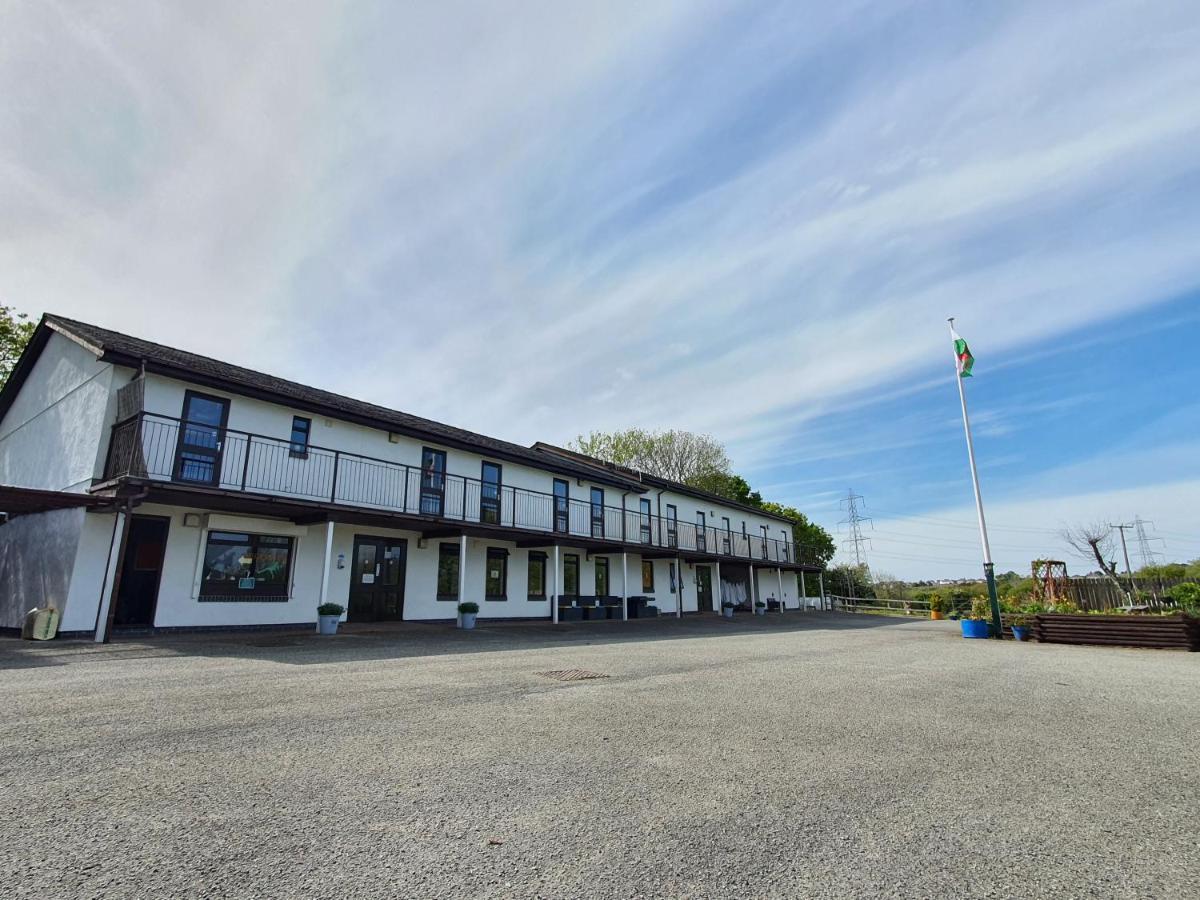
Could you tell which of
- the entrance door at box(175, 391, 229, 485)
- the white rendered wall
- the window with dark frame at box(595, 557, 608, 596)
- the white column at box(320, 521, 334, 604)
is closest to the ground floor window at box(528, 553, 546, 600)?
the window with dark frame at box(595, 557, 608, 596)

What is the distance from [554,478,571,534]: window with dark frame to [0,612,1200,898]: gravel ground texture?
13.7 metres

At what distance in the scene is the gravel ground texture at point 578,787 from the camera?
2.59 metres

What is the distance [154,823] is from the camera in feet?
9.70

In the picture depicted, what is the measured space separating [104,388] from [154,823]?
12360 mm

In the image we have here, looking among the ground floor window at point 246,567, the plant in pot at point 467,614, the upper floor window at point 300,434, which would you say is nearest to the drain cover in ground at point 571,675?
the plant in pot at point 467,614

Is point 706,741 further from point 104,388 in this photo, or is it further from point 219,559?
point 104,388

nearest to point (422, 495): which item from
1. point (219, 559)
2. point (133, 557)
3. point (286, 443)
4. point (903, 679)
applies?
point (286, 443)

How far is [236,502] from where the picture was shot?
11984 mm

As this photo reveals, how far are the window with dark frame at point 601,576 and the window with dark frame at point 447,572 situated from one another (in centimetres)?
684

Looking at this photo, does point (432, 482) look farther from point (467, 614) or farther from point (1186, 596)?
point (1186, 596)

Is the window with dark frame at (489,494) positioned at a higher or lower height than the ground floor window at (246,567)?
higher

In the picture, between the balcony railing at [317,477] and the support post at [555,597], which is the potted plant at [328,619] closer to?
the balcony railing at [317,477]

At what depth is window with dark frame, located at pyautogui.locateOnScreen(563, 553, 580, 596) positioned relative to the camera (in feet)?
Result: 70.4

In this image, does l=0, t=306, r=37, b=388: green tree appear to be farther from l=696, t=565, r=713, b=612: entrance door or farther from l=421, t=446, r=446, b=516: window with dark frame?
l=696, t=565, r=713, b=612: entrance door
